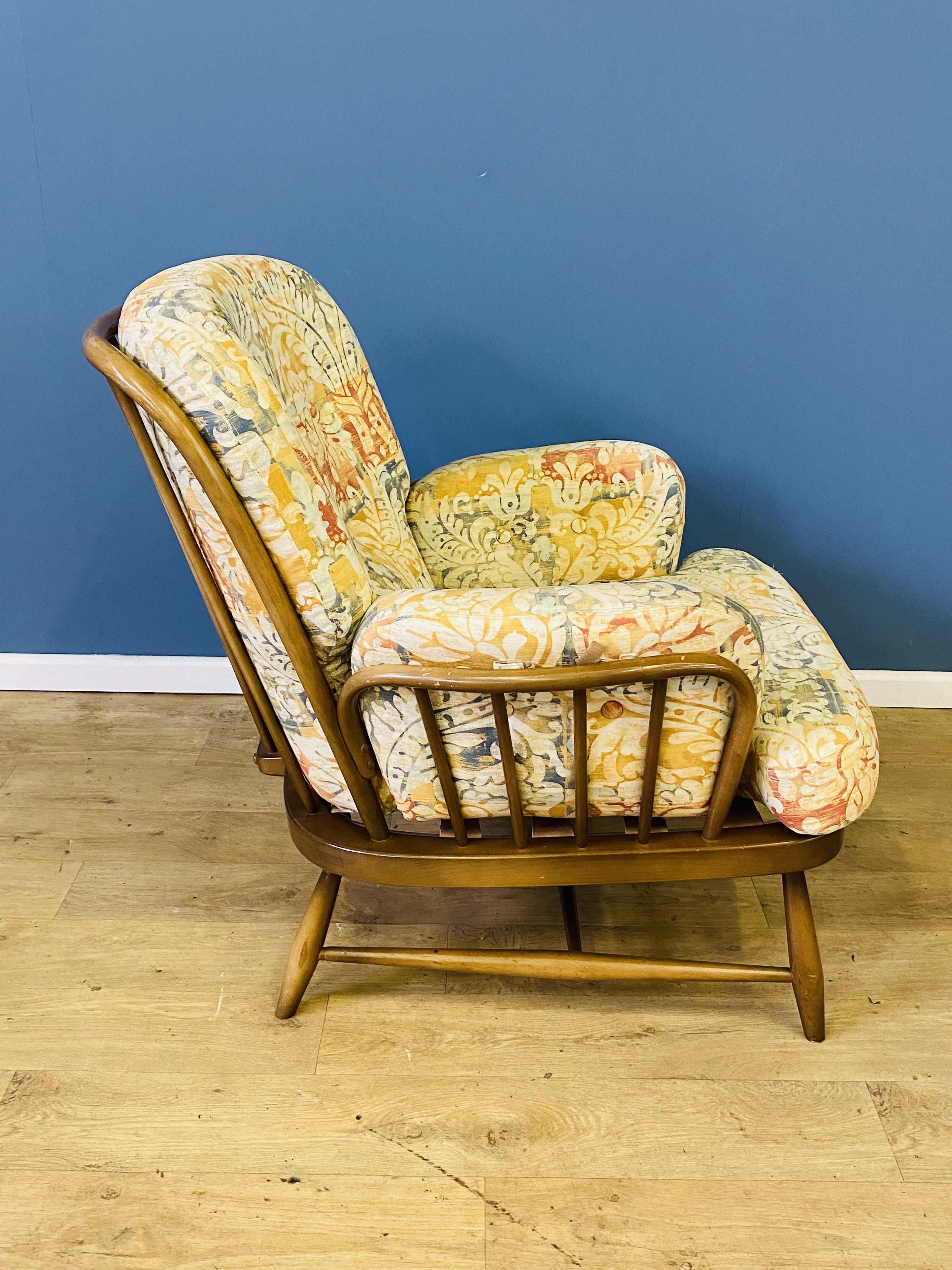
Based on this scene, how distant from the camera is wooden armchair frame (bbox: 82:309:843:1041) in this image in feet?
3.32

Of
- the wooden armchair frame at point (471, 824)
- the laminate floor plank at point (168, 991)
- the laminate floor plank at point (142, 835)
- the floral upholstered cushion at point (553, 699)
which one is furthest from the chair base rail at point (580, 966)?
the laminate floor plank at point (142, 835)

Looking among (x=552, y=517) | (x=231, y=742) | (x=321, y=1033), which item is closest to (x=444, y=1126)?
(x=321, y=1033)

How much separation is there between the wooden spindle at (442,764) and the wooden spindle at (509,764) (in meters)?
0.06

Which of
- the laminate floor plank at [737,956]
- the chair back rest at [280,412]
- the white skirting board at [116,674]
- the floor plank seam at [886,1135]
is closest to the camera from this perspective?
the chair back rest at [280,412]

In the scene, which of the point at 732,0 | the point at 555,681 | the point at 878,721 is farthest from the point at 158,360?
the point at 878,721

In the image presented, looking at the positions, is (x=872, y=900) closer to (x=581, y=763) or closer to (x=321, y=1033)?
(x=581, y=763)

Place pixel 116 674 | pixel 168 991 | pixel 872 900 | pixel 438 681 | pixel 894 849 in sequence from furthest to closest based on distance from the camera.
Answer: pixel 116 674, pixel 894 849, pixel 872 900, pixel 168 991, pixel 438 681

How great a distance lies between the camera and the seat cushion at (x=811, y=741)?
1.13 metres

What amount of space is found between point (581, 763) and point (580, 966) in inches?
13.3

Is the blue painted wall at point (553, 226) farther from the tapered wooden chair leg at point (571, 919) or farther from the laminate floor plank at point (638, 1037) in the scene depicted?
the laminate floor plank at point (638, 1037)

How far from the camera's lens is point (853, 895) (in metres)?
1.56

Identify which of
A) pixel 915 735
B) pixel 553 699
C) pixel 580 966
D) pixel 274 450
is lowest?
pixel 915 735

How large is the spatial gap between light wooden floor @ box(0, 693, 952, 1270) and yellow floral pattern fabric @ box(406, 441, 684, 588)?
505mm

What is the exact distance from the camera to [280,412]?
3.45ft
